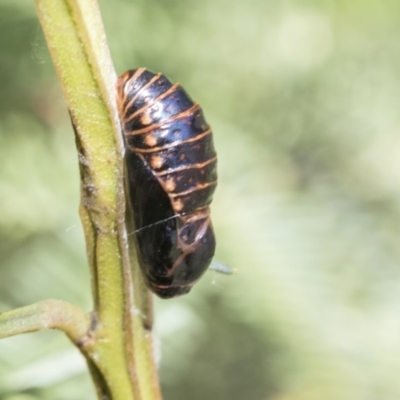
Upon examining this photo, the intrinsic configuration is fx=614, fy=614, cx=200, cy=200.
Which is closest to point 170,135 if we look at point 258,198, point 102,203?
point 102,203

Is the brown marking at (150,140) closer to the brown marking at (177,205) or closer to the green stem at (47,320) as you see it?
the brown marking at (177,205)

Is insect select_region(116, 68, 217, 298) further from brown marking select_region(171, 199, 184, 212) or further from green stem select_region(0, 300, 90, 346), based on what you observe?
green stem select_region(0, 300, 90, 346)

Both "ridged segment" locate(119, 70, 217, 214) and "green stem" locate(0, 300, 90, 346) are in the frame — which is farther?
"ridged segment" locate(119, 70, 217, 214)

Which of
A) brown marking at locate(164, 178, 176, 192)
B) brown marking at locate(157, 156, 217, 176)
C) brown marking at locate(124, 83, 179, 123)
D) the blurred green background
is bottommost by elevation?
the blurred green background

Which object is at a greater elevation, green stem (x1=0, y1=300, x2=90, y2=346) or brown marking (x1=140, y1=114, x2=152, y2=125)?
brown marking (x1=140, y1=114, x2=152, y2=125)

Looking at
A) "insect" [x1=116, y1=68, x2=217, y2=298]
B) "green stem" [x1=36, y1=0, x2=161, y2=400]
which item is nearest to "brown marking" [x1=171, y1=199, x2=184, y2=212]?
"insect" [x1=116, y1=68, x2=217, y2=298]

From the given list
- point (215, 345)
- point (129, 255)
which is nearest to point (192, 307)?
point (215, 345)

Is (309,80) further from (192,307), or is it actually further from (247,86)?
(192,307)
